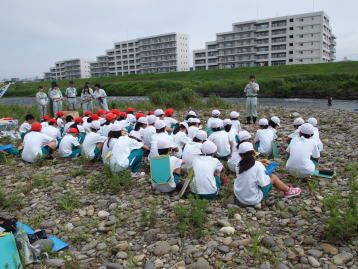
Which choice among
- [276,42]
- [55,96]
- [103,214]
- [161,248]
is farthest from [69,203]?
[276,42]

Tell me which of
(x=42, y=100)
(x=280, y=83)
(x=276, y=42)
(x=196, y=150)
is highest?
(x=276, y=42)

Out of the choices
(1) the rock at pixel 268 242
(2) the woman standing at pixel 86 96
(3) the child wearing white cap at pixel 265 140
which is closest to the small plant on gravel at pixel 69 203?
(1) the rock at pixel 268 242

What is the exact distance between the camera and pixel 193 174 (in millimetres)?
5012

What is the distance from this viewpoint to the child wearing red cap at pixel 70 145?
304 inches

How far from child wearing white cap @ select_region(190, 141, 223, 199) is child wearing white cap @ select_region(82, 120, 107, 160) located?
10.6 ft

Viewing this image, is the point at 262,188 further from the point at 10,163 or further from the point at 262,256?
the point at 10,163

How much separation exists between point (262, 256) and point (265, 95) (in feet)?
96.8

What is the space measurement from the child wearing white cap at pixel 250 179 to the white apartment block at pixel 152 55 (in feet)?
241

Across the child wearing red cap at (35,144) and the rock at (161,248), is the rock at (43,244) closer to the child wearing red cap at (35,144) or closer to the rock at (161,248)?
the rock at (161,248)

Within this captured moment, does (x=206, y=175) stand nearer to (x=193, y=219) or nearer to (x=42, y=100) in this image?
(x=193, y=219)

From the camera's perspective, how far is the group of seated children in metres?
4.74

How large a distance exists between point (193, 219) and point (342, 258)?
1851mm

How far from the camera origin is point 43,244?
12.4 ft

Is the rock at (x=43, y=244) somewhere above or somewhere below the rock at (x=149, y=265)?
above
